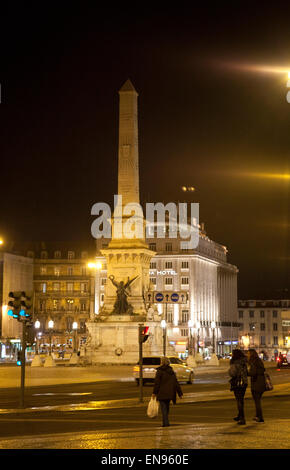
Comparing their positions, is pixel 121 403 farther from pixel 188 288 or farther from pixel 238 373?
pixel 188 288

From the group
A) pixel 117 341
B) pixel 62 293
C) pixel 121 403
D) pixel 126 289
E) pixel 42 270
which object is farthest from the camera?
pixel 42 270

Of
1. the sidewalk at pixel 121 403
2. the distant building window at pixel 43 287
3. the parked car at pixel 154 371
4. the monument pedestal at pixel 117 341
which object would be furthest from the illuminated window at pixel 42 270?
the sidewalk at pixel 121 403

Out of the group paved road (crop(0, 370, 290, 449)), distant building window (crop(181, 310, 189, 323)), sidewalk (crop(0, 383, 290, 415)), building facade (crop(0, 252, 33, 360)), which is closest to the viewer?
paved road (crop(0, 370, 290, 449))

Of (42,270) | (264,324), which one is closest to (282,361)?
(42,270)

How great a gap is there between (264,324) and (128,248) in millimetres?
100884

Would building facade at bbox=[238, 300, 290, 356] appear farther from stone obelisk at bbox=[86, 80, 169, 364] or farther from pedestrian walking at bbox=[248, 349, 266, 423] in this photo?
pedestrian walking at bbox=[248, 349, 266, 423]

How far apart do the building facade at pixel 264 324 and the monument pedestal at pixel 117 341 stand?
9081cm

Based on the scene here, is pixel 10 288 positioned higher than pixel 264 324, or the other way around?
pixel 10 288

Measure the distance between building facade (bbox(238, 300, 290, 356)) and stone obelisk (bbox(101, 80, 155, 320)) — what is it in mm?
90303

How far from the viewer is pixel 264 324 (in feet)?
517

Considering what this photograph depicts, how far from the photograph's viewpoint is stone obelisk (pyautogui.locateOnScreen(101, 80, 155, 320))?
200 feet

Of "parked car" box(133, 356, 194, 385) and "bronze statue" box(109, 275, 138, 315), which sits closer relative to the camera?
"parked car" box(133, 356, 194, 385)

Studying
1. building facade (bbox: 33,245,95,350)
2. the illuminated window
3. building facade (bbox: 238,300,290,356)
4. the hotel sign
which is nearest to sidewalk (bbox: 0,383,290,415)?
the hotel sign

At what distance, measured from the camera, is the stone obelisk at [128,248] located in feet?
200
